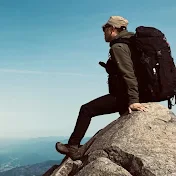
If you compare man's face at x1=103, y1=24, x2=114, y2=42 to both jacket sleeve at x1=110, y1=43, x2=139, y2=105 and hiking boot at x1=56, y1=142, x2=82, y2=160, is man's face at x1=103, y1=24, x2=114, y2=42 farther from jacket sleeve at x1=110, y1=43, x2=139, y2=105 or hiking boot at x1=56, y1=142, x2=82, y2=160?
hiking boot at x1=56, y1=142, x2=82, y2=160

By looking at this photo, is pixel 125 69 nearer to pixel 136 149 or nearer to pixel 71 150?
pixel 136 149

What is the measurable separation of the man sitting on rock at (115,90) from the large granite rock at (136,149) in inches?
19.1

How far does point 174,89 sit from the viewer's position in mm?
10242

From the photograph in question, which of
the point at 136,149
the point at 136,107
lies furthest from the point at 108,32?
the point at 136,149

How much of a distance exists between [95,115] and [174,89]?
3.12 meters

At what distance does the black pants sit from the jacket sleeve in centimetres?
127

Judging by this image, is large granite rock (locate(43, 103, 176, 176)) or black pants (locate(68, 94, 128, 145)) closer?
large granite rock (locate(43, 103, 176, 176))

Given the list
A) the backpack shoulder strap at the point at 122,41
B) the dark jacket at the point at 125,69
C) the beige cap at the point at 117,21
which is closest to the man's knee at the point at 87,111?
the dark jacket at the point at 125,69

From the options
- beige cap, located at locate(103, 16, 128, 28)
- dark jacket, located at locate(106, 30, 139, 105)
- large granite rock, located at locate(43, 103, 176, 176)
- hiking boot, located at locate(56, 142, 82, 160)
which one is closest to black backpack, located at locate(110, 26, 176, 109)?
dark jacket, located at locate(106, 30, 139, 105)

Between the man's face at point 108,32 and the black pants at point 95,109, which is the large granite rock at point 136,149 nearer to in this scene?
the black pants at point 95,109

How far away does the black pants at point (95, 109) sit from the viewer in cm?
1140

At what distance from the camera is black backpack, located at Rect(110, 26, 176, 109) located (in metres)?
9.89

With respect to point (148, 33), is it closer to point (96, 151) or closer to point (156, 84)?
point (156, 84)

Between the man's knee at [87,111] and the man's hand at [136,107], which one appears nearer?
the man's hand at [136,107]
